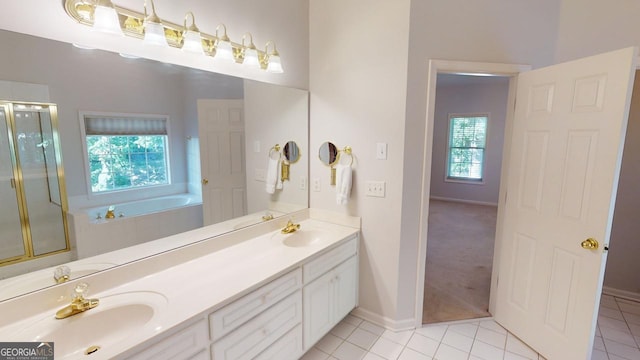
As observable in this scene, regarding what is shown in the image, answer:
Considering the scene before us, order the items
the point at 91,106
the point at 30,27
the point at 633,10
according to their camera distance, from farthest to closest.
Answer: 1. the point at 633,10
2. the point at 91,106
3. the point at 30,27

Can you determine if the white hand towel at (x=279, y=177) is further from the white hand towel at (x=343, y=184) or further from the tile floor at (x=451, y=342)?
the tile floor at (x=451, y=342)

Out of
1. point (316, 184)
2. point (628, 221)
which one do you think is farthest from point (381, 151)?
point (628, 221)

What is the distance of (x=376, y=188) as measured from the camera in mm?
2320

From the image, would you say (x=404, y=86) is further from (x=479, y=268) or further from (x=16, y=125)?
(x=479, y=268)

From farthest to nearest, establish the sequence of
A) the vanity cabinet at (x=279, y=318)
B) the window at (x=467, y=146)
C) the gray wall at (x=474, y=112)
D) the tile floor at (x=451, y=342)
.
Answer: the window at (x=467, y=146) < the gray wall at (x=474, y=112) < the tile floor at (x=451, y=342) < the vanity cabinet at (x=279, y=318)

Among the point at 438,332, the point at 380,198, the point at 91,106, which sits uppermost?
the point at 91,106

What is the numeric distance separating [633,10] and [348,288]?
284cm

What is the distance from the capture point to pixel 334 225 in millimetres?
2521

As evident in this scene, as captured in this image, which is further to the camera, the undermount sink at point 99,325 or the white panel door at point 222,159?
the white panel door at point 222,159

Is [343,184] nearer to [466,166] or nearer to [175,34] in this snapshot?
[175,34]

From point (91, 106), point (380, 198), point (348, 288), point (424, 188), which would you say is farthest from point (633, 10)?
point (91, 106)

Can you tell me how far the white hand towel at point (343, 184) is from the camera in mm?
2342

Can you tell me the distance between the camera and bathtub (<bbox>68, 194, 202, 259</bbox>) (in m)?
1.41

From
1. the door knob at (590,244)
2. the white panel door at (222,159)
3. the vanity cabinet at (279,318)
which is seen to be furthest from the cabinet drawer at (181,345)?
the door knob at (590,244)
